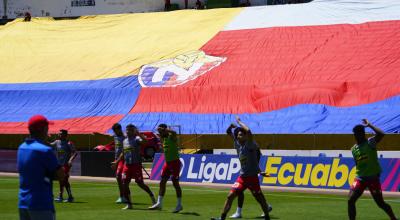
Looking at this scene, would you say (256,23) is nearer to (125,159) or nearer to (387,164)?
(387,164)

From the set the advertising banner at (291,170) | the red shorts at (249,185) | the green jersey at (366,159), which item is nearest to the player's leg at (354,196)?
the green jersey at (366,159)

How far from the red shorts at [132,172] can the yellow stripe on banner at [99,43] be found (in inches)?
1283

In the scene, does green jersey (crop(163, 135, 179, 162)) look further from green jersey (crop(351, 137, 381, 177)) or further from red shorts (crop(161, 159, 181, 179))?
green jersey (crop(351, 137, 381, 177))

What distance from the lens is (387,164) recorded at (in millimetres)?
28750

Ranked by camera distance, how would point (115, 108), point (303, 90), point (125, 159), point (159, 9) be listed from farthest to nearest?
point (159, 9)
point (115, 108)
point (303, 90)
point (125, 159)

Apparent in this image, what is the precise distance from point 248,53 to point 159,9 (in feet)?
80.5

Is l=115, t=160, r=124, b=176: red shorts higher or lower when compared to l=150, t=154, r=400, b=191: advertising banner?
higher

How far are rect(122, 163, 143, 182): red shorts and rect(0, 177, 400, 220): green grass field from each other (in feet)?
2.48

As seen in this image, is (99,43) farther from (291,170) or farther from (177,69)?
(291,170)

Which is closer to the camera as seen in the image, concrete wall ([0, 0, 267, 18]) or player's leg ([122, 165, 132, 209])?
player's leg ([122, 165, 132, 209])

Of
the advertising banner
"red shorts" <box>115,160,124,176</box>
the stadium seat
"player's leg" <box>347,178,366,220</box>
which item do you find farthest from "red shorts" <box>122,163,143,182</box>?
the stadium seat

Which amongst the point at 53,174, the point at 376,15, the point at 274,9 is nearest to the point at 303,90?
the point at 376,15

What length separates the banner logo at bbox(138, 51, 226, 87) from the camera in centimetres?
5350

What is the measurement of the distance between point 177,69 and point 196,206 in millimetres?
31124
